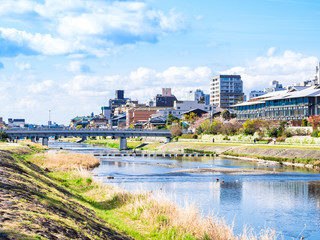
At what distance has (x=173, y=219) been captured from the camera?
21.6m

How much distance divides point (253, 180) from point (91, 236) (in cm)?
3835

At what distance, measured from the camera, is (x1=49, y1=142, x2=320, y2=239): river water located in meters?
28.0

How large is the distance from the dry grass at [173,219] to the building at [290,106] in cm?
8826

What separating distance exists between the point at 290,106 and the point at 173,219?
329 ft

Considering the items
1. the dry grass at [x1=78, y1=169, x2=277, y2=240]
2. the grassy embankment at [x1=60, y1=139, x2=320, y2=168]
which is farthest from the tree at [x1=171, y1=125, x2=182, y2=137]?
the dry grass at [x1=78, y1=169, x2=277, y2=240]

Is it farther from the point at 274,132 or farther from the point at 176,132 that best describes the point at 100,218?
the point at 176,132

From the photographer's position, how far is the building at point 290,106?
108 metres

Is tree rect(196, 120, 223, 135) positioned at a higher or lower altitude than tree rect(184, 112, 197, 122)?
lower

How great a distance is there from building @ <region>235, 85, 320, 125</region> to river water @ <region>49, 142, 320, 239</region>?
169 ft

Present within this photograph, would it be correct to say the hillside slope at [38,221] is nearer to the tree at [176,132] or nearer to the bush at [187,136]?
the bush at [187,136]

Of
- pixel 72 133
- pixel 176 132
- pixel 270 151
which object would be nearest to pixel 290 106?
pixel 270 151

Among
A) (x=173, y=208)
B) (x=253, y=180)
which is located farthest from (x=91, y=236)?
(x=253, y=180)

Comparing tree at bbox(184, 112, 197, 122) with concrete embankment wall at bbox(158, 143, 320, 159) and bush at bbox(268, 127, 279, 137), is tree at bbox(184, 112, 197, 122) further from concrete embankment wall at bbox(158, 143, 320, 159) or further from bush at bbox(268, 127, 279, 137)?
bush at bbox(268, 127, 279, 137)

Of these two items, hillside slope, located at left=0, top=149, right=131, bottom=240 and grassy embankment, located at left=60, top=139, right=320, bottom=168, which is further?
grassy embankment, located at left=60, top=139, right=320, bottom=168
